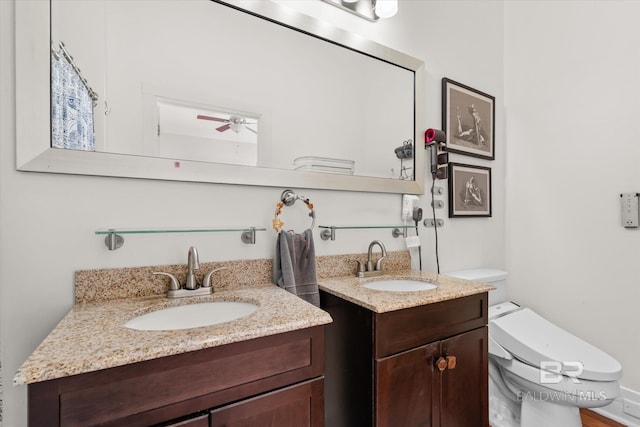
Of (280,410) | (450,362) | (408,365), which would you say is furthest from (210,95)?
(450,362)

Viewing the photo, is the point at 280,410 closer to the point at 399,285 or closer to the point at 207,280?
the point at 207,280

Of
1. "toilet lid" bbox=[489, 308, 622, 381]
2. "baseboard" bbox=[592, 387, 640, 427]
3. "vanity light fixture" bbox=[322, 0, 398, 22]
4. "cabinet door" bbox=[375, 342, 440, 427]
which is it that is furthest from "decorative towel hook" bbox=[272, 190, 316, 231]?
"baseboard" bbox=[592, 387, 640, 427]

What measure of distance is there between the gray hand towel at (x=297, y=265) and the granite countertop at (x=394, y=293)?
0.07m

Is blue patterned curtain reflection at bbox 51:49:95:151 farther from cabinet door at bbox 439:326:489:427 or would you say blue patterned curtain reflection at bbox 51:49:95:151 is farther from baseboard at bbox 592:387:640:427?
baseboard at bbox 592:387:640:427

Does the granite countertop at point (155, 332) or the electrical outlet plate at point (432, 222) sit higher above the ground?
the electrical outlet plate at point (432, 222)

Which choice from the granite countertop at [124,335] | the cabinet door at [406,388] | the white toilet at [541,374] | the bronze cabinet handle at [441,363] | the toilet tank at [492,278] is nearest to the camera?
the granite countertop at [124,335]

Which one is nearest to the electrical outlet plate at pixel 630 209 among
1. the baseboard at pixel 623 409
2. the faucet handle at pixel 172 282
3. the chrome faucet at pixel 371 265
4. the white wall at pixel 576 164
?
the white wall at pixel 576 164

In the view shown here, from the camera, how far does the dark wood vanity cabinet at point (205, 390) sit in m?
0.58

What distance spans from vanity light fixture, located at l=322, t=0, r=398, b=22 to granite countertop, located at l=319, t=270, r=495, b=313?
4.29ft

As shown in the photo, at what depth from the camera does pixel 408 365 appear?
1.03 metres

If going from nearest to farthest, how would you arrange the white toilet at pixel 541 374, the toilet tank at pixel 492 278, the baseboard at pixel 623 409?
1. the white toilet at pixel 541 374
2. the baseboard at pixel 623 409
3. the toilet tank at pixel 492 278

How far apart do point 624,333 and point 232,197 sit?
7.15ft

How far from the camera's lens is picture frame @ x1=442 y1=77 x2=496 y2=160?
5.92 feet

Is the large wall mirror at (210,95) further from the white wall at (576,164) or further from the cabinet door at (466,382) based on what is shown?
the white wall at (576,164)
